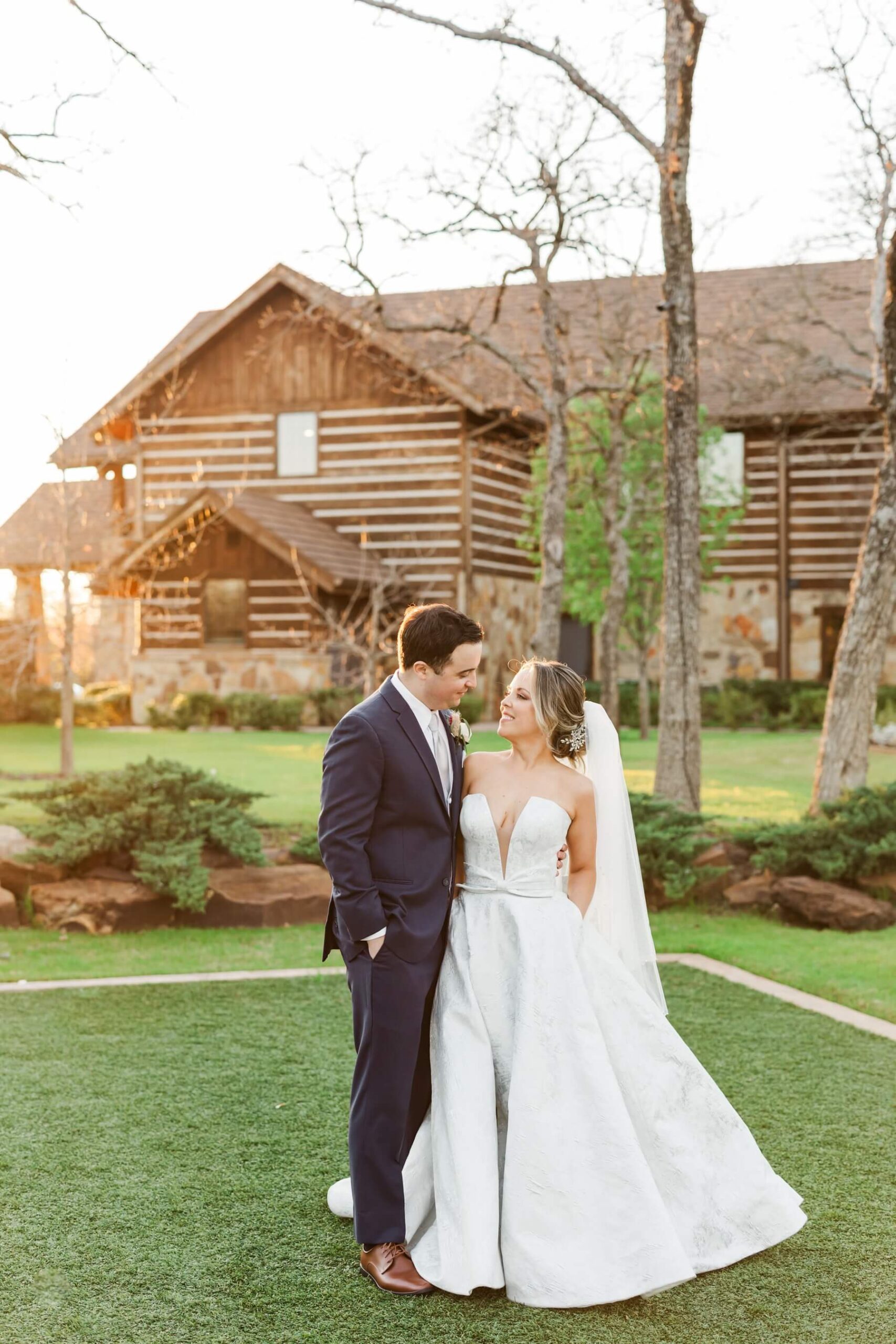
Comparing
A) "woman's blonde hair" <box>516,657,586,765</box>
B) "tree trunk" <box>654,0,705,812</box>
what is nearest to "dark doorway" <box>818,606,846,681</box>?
"tree trunk" <box>654,0,705,812</box>

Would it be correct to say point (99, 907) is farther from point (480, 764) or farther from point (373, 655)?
point (373, 655)

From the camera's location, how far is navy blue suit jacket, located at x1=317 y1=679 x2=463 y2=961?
4.18m

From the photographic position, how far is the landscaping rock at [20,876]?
1013 cm

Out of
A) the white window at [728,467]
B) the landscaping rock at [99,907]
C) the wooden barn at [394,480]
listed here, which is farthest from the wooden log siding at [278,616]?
the landscaping rock at [99,907]

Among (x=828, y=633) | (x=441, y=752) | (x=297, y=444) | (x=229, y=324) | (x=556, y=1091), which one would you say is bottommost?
(x=556, y=1091)

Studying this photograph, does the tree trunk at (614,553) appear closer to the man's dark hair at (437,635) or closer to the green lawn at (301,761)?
the green lawn at (301,761)

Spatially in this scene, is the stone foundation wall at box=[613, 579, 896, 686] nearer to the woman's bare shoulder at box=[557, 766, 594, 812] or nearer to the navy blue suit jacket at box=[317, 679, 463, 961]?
the woman's bare shoulder at box=[557, 766, 594, 812]

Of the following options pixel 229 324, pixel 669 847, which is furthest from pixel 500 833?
pixel 229 324

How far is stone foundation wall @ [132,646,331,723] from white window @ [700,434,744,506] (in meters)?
8.60

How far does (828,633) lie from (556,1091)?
86.9ft

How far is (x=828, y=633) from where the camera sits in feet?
96.6

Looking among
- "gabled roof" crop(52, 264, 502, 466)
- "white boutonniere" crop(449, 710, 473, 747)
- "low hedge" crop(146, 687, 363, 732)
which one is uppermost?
"gabled roof" crop(52, 264, 502, 466)

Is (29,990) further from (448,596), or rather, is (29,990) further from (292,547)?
(448,596)

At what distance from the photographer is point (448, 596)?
26766 mm
